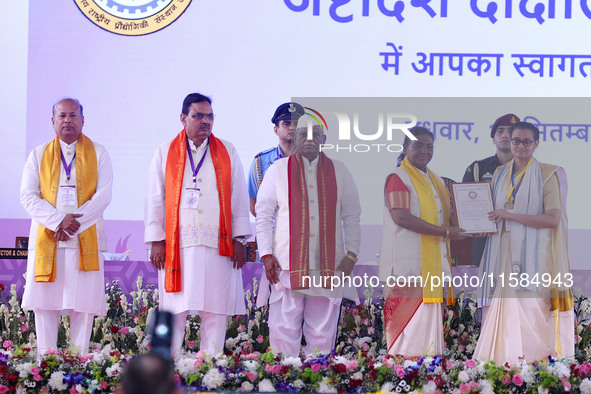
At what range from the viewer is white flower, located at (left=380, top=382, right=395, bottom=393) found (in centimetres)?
343

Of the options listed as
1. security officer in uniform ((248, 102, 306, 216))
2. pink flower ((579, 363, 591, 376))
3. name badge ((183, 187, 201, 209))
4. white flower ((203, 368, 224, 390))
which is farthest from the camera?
security officer in uniform ((248, 102, 306, 216))

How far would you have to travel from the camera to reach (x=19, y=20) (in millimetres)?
5293

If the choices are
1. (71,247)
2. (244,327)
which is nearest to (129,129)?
(71,247)

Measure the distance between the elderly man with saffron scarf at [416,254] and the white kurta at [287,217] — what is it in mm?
197

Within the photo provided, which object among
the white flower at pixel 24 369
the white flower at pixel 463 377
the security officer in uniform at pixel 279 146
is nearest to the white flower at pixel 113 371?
the white flower at pixel 24 369

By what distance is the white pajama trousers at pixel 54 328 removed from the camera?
14.4 feet

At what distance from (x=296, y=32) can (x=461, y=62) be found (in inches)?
43.2

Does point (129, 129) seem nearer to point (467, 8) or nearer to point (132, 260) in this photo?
point (132, 260)

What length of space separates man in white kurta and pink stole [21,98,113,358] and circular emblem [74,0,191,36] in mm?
952

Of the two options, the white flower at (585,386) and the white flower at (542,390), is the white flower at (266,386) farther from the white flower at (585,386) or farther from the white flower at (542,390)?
the white flower at (585,386)

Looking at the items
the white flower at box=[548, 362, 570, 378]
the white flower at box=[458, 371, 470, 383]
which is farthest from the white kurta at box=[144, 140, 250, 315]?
the white flower at box=[548, 362, 570, 378]

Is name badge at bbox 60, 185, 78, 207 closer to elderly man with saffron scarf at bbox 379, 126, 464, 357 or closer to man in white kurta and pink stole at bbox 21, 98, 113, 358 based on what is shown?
man in white kurta and pink stole at bbox 21, 98, 113, 358

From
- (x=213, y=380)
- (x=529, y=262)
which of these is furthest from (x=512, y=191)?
(x=213, y=380)

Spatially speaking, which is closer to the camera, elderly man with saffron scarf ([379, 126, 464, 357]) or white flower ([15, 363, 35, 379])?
white flower ([15, 363, 35, 379])
